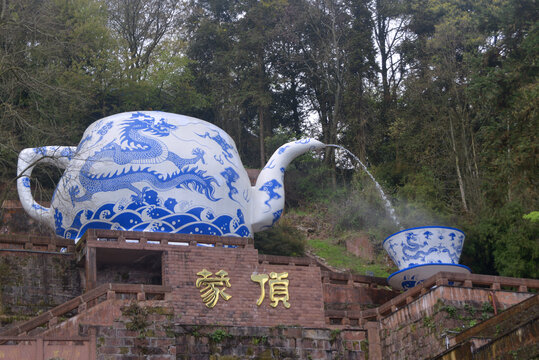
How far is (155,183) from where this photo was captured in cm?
1466

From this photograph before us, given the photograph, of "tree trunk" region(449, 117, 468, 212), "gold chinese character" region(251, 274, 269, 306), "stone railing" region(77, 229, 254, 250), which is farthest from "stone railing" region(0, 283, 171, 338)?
"tree trunk" region(449, 117, 468, 212)

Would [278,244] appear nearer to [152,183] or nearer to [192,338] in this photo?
[152,183]

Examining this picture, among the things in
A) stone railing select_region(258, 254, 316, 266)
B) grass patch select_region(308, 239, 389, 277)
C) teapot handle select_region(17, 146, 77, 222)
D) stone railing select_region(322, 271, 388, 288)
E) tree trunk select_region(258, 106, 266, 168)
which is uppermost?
tree trunk select_region(258, 106, 266, 168)

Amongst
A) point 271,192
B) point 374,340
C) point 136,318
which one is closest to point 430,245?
point 374,340

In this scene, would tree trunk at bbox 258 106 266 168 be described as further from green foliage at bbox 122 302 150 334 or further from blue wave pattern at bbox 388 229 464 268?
green foliage at bbox 122 302 150 334

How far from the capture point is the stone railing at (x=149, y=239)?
45.3 feet

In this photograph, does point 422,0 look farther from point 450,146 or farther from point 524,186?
point 524,186

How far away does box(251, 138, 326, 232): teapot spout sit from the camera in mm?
15539

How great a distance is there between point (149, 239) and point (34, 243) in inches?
82.7

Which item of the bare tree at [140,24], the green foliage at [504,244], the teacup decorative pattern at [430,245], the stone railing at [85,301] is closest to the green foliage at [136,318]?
the stone railing at [85,301]

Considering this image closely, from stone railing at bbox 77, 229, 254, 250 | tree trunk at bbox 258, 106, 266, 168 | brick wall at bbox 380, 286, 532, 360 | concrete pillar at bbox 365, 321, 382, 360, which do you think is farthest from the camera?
tree trunk at bbox 258, 106, 266, 168

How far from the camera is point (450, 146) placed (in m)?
22.0

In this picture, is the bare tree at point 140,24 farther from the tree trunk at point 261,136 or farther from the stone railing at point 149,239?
the stone railing at point 149,239

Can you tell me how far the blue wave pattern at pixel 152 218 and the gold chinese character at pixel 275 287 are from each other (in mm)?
1334
